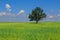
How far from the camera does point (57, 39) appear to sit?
1675 cm

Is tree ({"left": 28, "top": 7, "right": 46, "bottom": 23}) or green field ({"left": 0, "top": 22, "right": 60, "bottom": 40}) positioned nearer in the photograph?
green field ({"left": 0, "top": 22, "right": 60, "bottom": 40})

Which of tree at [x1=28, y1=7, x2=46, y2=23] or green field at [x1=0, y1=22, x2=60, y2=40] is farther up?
tree at [x1=28, y1=7, x2=46, y2=23]

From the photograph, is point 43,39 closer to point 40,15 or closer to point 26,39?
point 26,39

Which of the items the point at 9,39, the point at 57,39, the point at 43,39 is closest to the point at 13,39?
the point at 9,39

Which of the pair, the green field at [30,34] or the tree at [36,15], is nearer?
the green field at [30,34]

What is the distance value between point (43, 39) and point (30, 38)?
133cm

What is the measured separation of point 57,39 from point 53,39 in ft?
1.30

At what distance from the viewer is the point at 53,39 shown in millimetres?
16766

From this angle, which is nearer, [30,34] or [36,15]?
[30,34]

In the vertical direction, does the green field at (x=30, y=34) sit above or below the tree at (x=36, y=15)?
below

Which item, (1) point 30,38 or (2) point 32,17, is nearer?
(1) point 30,38

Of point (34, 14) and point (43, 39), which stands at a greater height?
point (34, 14)

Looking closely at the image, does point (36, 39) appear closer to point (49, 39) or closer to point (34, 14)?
point (49, 39)

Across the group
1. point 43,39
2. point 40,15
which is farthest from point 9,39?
point 40,15
